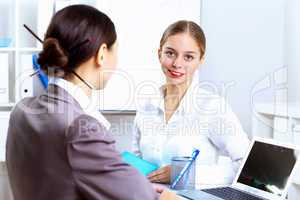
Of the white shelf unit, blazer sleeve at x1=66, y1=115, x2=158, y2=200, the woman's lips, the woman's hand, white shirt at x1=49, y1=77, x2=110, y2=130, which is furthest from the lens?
the white shelf unit

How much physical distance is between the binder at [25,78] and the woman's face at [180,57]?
0.83 m

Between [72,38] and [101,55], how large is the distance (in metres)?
0.08

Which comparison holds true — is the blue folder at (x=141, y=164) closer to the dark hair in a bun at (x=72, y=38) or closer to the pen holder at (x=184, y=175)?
the pen holder at (x=184, y=175)

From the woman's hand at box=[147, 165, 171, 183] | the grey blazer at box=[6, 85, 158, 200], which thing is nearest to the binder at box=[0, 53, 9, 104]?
the woman's hand at box=[147, 165, 171, 183]

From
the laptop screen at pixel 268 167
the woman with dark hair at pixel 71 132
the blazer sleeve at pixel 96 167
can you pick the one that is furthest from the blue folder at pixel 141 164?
the blazer sleeve at pixel 96 167

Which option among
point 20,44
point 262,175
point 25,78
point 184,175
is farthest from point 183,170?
point 20,44

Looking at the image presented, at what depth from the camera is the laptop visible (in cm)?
136

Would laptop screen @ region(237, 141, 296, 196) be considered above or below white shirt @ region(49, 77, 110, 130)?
below

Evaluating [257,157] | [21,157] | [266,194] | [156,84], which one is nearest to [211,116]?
[257,157]

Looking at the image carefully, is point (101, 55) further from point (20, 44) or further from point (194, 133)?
point (20, 44)

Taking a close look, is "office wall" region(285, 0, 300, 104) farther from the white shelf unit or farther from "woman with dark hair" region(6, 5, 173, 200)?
"woman with dark hair" region(6, 5, 173, 200)

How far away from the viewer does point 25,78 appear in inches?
87.1

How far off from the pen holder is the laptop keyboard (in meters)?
0.06

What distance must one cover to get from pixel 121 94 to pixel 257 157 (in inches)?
39.2
